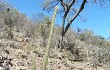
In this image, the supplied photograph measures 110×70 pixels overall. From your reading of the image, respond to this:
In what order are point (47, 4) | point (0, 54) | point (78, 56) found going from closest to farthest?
1. point (0, 54)
2. point (78, 56)
3. point (47, 4)

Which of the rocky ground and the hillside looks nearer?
the rocky ground

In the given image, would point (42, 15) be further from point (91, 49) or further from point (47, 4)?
point (91, 49)

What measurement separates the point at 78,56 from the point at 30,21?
938 centimetres

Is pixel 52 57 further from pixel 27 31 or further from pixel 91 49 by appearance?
pixel 27 31

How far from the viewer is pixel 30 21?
2642 centimetres

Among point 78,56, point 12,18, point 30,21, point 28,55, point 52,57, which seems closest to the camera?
point 28,55

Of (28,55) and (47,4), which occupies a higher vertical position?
(47,4)

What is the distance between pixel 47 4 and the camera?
21422mm

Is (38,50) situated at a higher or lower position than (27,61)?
higher

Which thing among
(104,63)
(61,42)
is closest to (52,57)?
(104,63)

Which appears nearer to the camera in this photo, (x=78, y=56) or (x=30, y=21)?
(x=78, y=56)

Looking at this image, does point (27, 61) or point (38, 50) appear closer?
point (27, 61)

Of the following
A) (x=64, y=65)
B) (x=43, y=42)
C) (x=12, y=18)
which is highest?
(x=12, y=18)

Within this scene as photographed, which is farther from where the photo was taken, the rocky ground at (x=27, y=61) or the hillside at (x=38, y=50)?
the hillside at (x=38, y=50)
